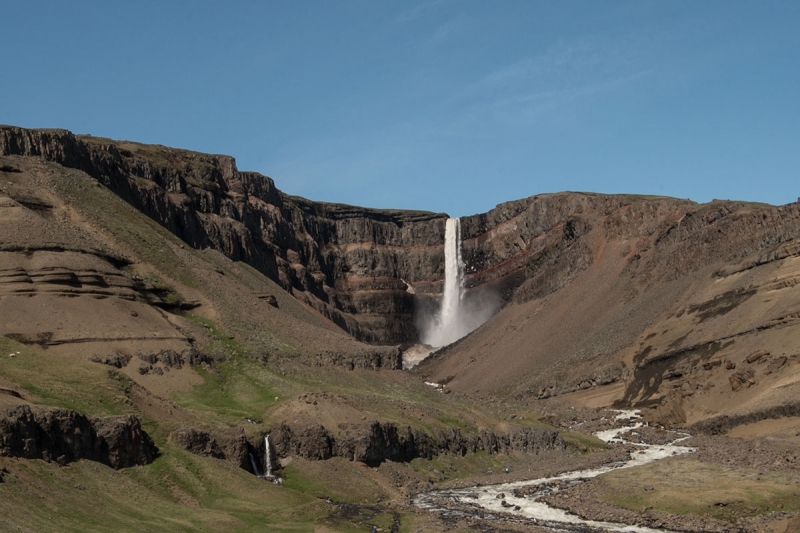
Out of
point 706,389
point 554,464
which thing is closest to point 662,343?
point 706,389

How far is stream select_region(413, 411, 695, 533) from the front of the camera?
193 feet

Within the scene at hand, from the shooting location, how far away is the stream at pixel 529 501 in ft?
193

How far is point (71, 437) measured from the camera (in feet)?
179

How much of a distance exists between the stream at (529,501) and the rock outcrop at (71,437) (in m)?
18.4

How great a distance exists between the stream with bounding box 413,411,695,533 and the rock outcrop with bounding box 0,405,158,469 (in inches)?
723

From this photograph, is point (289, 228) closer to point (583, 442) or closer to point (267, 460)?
point (583, 442)

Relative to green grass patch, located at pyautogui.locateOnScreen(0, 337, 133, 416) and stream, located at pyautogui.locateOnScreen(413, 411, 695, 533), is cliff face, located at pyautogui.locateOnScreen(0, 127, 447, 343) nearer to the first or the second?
green grass patch, located at pyautogui.locateOnScreen(0, 337, 133, 416)

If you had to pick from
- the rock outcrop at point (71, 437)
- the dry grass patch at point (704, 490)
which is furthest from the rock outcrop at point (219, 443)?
the dry grass patch at point (704, 490)

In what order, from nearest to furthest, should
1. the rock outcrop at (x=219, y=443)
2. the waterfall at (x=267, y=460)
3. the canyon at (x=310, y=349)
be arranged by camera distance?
the rock outcrop at (x=219, y=443) < the canyon at (x=310, y=349) < the waterfall at (x=267, y=460)

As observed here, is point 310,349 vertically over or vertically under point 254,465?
over

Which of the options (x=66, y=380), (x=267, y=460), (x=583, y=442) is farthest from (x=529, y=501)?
(x=66, y=380)

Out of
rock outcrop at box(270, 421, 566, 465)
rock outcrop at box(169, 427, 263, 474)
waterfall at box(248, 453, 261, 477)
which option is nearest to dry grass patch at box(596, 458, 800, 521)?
rock outcrop at box(270, 421, 566, 465)

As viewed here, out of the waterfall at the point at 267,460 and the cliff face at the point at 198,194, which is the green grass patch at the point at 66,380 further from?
the cliff face at the point at 198,194

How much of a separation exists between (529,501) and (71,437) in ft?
94.9
